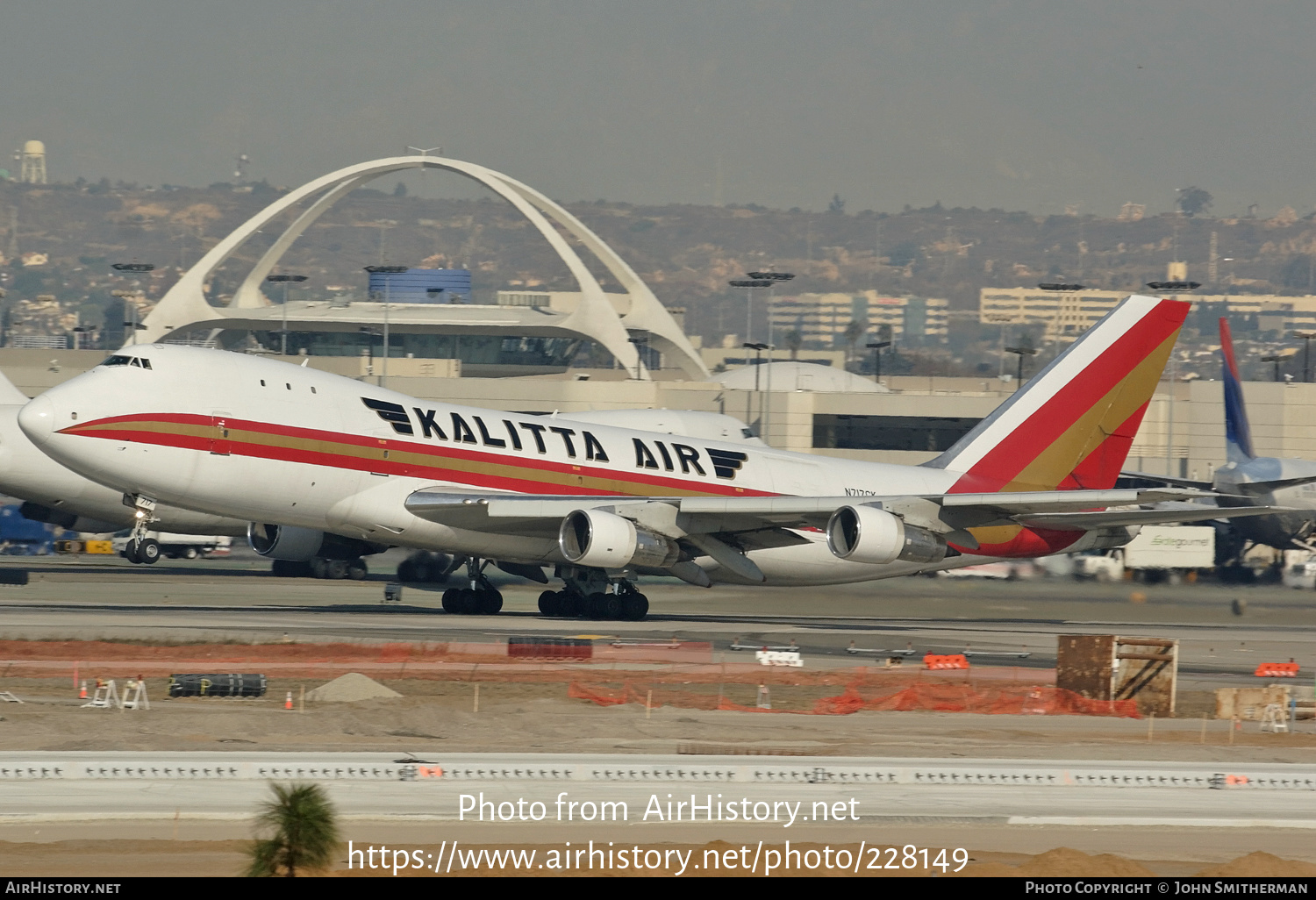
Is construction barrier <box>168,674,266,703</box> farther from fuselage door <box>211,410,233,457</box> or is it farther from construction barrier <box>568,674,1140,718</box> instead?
fuselage door <box>211,410,233,457</box>

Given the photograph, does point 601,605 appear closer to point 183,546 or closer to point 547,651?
point 547,651

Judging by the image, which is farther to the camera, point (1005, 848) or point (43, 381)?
point (43, 381)

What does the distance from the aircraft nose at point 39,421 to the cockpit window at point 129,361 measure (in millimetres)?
1604

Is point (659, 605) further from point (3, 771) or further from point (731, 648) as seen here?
point (3, 771)

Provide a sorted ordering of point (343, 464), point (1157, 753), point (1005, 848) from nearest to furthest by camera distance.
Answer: point (1005, 848) < point (1157, 753) < point (343, 464)

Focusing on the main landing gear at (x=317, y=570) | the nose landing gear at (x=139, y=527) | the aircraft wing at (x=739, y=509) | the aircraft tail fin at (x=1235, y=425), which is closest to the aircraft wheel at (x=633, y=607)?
the aircraft wing at (x=739, y=509)

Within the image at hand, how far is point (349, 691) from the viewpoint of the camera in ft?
75.3

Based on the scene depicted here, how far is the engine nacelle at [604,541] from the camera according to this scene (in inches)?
1357

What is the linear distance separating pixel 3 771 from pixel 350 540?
22680 millimetres

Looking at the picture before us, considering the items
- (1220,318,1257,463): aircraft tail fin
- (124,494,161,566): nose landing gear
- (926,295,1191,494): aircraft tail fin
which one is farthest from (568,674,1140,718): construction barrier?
(1220,318,1257,463): aircraft tail fin

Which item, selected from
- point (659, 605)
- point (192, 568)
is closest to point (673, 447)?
point (659, 605)

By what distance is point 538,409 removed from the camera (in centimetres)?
8588

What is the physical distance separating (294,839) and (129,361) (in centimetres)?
2383

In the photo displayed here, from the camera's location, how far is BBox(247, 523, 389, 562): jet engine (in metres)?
38.8
